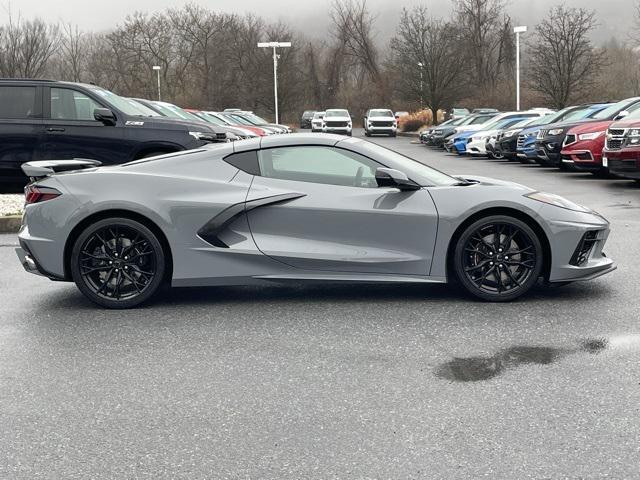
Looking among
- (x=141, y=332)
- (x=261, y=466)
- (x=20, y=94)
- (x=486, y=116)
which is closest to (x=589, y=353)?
(x=261, y=466)

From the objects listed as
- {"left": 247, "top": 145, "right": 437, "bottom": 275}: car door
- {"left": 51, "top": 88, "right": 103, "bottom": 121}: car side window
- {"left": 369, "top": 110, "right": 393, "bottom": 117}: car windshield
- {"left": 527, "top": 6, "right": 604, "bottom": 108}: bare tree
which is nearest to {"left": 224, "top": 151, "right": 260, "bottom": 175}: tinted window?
{"left": 247, "top": 145, "right": 437, "bottom": 275}: car door

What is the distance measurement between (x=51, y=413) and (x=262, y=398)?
1.02 m

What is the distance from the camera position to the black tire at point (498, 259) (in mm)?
5977

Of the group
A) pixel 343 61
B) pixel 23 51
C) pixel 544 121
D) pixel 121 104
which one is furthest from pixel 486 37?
pixel 121 104

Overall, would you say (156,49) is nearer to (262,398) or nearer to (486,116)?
(486,116)

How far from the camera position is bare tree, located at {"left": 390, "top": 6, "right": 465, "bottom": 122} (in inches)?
2286

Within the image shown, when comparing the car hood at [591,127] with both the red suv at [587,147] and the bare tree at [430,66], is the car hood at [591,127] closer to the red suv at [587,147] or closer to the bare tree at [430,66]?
the red suv at [587,147]

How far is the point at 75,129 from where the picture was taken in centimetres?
1174

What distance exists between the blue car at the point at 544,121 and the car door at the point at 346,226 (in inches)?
559

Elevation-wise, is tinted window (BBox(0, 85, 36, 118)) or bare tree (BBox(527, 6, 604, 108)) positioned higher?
bare tree (BBox(527, 6, 604, 108))

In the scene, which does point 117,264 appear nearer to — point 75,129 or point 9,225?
point 9,225

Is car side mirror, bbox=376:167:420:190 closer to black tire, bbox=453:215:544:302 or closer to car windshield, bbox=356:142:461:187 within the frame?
car windshield, bbox=356:142:461:187

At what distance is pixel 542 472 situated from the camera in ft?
10.4

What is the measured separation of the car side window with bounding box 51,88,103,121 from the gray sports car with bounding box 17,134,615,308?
6032 mm
